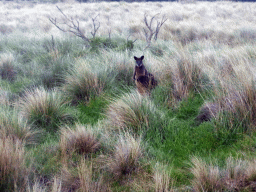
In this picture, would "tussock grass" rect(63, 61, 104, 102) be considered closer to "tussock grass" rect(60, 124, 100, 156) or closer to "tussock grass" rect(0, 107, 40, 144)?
"tussock grass" rect(0, 107, 40, 144)

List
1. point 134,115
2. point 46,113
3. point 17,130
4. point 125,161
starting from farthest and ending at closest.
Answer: point 46,113 < point 134,115 < point 17,130 < point 125,161

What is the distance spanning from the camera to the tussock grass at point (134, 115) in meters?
3.38

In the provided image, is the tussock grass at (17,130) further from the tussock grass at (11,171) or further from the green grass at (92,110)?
the green grass at (92,110)

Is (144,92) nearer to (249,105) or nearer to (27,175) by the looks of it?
(249,105)

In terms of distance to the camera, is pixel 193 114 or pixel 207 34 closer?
pixel 193 114

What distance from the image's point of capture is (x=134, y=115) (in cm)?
338

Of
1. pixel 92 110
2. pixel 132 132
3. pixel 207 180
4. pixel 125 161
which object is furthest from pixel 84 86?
pixel 207 180

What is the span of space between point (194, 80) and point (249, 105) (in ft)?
4.61

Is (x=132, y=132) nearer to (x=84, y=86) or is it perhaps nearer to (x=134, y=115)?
(x=134, y=115)

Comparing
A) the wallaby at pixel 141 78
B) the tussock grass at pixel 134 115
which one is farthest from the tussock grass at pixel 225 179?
the wallaby at pixel 141 78

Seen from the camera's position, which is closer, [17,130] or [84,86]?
[17,130]

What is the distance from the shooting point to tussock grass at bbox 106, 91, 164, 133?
11.1ft

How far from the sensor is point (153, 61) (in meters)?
5.67

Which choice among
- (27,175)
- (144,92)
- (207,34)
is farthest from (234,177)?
(207,34)
